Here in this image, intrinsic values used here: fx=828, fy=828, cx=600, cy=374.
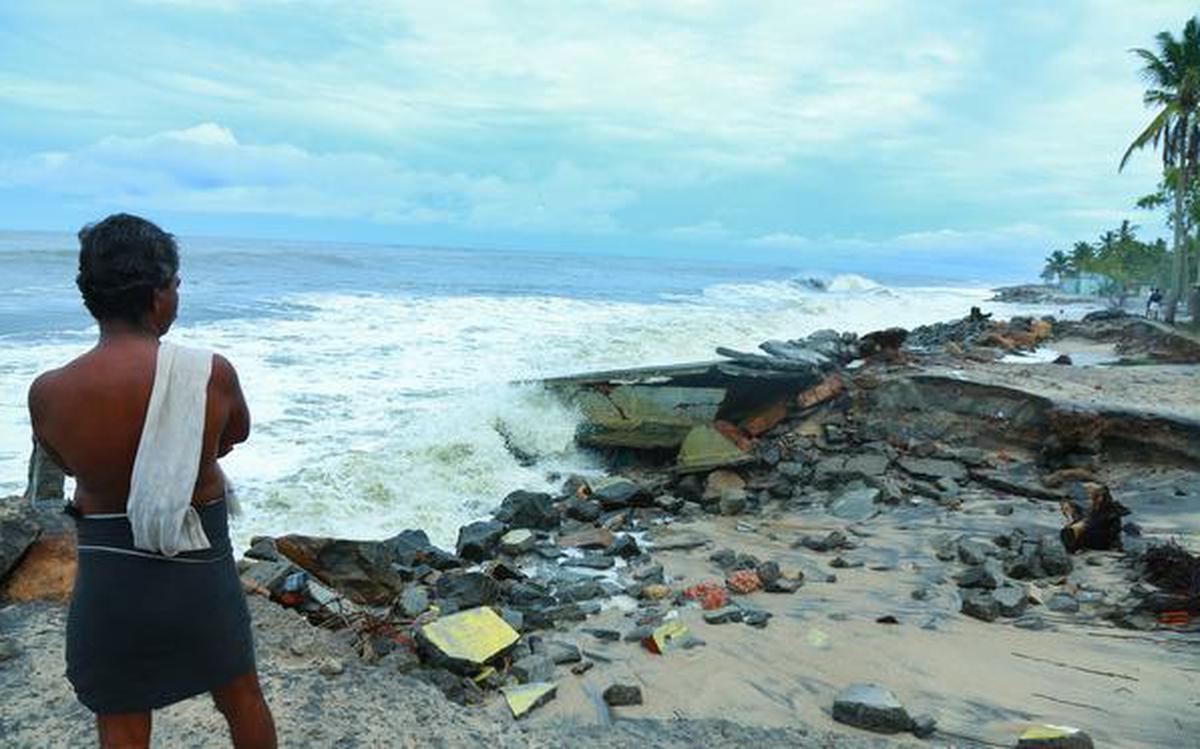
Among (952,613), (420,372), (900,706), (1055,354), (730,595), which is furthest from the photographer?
(1055,354)

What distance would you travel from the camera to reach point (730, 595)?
604 centimetres

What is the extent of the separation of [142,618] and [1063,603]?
18.8 feet

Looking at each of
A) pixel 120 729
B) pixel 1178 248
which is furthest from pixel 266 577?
pixel 1178 248

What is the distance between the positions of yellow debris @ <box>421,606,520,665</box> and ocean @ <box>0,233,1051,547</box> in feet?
11.7

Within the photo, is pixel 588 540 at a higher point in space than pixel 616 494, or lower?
lower

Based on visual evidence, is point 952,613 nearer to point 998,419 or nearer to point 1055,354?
point 998,419

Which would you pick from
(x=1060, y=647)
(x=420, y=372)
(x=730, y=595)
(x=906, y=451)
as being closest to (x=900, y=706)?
(x=1060, y=647)

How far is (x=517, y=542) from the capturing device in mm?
7426

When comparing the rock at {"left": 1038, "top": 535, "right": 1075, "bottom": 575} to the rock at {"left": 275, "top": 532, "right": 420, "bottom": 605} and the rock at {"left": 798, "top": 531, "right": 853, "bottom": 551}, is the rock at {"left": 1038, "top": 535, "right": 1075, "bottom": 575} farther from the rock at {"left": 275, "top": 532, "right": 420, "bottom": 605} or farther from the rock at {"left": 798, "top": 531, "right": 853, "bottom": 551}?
the rock at {"left": 275, "top": 532, "right": 420, "bottom": 605}

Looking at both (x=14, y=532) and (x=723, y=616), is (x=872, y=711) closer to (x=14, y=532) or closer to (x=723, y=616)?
(x=723, y=616)

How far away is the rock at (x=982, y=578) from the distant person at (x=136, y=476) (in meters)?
5.45

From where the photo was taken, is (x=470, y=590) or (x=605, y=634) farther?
(x=470, y=590)

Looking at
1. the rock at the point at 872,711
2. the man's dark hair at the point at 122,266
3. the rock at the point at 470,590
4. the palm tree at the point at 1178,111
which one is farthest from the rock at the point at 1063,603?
the palm tree at the point at 1178,111

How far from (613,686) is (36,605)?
9.69 feet
